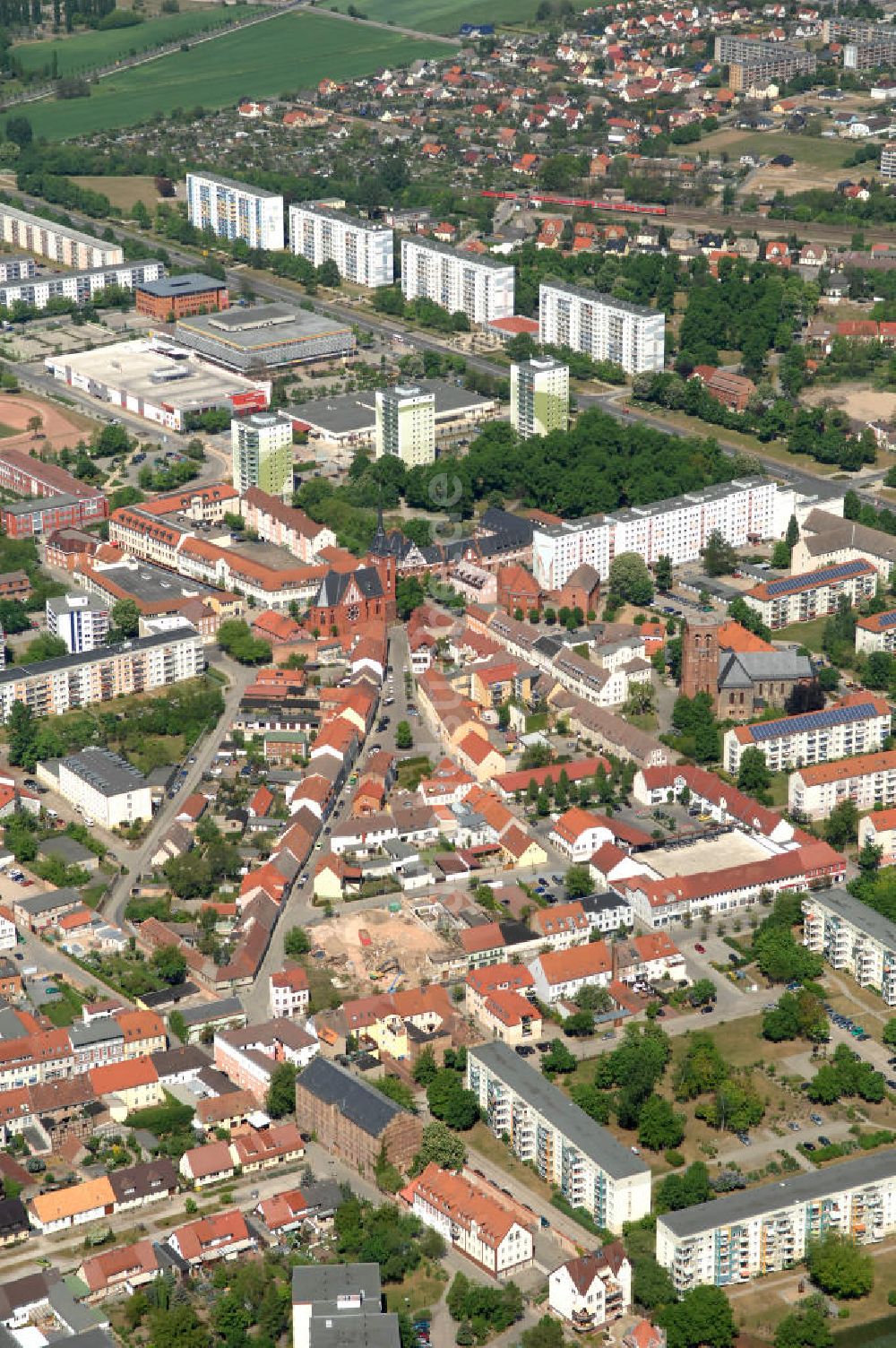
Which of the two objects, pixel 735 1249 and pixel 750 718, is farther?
pixel 750 718

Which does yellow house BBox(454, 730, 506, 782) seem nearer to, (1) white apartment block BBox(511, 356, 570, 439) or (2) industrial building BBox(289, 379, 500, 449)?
(1) white apartment block BBox(511, 356, 570, 439)

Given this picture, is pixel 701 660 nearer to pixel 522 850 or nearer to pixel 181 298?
pixel 522 850

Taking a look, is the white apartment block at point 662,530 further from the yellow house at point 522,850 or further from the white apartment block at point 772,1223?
the white apartment block at point 772,1223

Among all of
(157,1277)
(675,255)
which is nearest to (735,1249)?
(157,1277)

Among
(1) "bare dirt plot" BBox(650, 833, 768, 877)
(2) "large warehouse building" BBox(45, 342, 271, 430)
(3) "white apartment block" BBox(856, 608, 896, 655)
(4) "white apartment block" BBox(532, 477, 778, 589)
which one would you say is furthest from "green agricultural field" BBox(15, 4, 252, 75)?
(1) "bare dirt plot" BBox(650, 833, 768, 877)

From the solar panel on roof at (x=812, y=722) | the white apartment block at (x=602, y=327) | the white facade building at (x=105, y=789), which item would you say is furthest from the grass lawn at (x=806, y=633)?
the white apartment block at (x=602, y=327)

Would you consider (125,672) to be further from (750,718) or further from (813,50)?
(813,50)

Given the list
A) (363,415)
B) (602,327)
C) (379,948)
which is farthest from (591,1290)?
(602,327)
